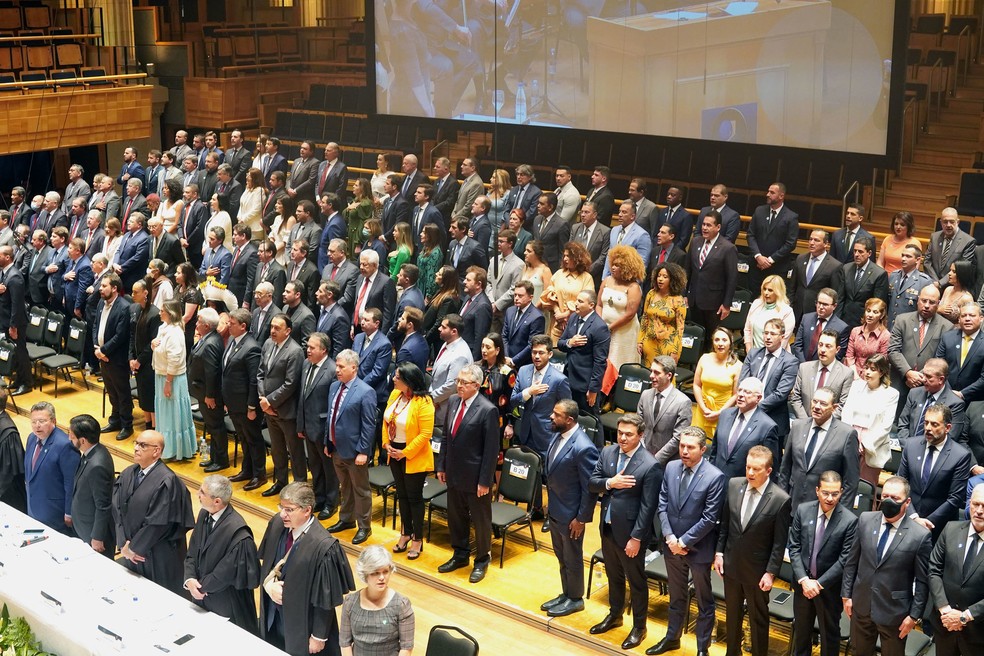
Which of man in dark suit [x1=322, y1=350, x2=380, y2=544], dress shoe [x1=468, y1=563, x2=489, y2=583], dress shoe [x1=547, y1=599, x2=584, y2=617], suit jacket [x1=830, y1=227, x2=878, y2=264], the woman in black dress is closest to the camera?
dress shoe [x1=547, y1=599, x2=584, y2=617]

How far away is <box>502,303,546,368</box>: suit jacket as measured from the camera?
26.1 ft

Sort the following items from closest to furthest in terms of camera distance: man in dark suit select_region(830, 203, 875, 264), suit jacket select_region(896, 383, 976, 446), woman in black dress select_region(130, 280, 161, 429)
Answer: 1. suit jacket select_region(896, 383, 976, 446)
2. man in dark suit select_region(830, 203, 875, 264)
3. woman in black dress select_region(130, 280, 161, 429)

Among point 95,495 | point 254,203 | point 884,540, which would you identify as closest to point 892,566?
point 884,540

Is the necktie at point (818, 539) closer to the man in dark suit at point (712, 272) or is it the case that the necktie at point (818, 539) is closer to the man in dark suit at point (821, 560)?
the man in dark suit at point (821, 560)

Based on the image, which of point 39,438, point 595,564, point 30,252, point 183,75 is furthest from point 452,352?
A: point 183,75

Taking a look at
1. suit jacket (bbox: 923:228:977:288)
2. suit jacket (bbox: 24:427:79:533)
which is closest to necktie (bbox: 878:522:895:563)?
suit jacket (bbox: 923:228:977:288)

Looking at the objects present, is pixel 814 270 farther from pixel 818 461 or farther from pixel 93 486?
pixel 93 486

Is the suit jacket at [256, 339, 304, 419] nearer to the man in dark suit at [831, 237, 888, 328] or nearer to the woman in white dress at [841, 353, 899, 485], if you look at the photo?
the woman in white dress at [841, 353, 899, 485]

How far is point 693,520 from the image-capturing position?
5.86 m

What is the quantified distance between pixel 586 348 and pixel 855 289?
7.12 ft

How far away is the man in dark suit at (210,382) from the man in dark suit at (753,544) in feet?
14.8

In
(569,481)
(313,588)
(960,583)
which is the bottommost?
(313,588)

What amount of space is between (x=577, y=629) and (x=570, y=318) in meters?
2.32

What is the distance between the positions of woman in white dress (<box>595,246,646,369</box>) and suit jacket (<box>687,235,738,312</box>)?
42.5 inches
